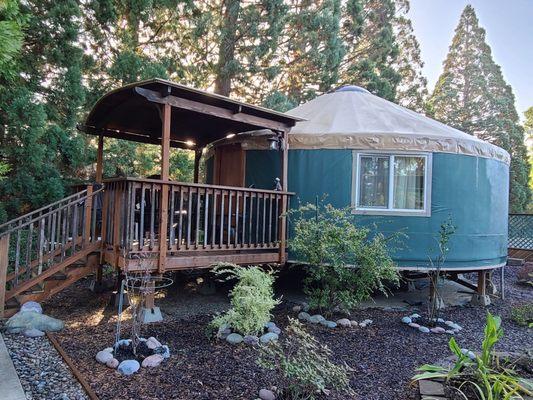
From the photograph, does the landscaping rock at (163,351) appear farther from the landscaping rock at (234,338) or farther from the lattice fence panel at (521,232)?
the lattice fence panel at (521,232)

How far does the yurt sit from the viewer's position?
21.0ft

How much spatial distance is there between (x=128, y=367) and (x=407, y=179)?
502 centimetres

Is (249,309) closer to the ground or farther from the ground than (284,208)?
closer to the ground

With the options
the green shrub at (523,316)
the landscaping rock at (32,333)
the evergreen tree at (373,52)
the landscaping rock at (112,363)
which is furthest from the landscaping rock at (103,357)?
the evergreen tree at (373,52)

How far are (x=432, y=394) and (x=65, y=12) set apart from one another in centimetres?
912

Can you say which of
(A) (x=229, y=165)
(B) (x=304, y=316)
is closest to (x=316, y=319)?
(B) (x=304, y=316)

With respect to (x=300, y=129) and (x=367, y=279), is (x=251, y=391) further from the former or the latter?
(x=300, y=129)

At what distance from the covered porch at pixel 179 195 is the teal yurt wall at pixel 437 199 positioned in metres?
0.55

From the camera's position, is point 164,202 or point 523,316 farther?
point 523,316

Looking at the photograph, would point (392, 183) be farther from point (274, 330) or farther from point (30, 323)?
point (30, 323)

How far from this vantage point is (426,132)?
6559 millimetres

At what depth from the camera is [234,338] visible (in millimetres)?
4281

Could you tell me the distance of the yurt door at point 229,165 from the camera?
24.8 feet

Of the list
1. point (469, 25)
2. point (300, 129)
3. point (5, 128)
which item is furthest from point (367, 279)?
point (469, 25)
